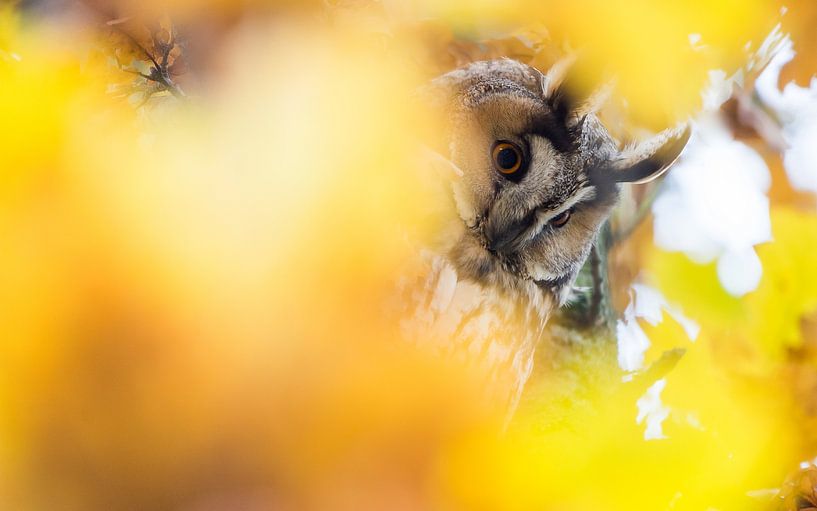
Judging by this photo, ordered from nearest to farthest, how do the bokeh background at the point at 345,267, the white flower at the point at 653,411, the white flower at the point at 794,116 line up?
the bokeh background at the point at 345,267 → the white flower at the point at 653,411 → the white flower at the point at 794,116

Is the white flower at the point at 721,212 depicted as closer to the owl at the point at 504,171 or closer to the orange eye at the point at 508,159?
the owl at the point at 504,171

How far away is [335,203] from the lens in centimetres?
75

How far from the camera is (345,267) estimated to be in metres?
0.74

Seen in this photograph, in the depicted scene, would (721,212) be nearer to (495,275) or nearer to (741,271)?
(741,271)

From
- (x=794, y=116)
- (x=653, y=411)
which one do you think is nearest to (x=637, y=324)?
(x=653, y=411)

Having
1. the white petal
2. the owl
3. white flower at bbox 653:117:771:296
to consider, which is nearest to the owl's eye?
the owl

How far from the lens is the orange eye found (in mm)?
885

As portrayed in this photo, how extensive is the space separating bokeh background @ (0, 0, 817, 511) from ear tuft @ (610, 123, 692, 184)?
2 centimetres

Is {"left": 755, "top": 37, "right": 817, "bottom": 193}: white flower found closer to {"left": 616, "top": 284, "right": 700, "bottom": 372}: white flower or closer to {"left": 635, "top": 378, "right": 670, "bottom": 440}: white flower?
{"left": 616, "top": 284, "right": 700, "bottom": 372}: white flower

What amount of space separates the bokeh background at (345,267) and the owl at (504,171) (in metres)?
0.03

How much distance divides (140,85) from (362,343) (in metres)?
0.40

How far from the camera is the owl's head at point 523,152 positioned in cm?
87

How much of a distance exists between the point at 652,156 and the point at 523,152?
188 millimetres

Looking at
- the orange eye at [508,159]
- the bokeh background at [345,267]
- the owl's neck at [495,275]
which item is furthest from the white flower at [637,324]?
the orange eye at [508,159]
